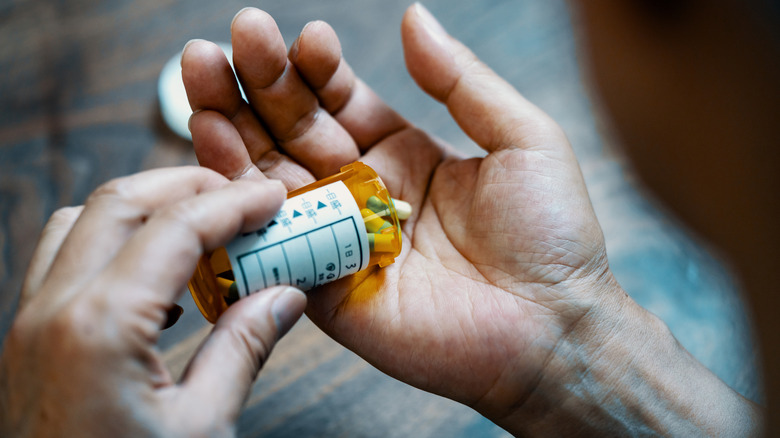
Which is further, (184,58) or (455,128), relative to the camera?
(455,128)

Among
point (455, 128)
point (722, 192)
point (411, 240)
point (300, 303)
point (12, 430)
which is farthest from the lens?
point (455, 128)

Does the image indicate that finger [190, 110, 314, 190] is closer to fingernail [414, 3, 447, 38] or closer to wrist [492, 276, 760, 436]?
fingernail [414, 3, 447, 38]

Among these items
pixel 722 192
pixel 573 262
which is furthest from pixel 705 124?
pixel 573 262

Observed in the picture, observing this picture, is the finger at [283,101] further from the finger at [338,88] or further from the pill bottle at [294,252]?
the pill bottle at [294,252]

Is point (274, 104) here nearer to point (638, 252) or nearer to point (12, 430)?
point (12, 430)

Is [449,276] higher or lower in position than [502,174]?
lower
